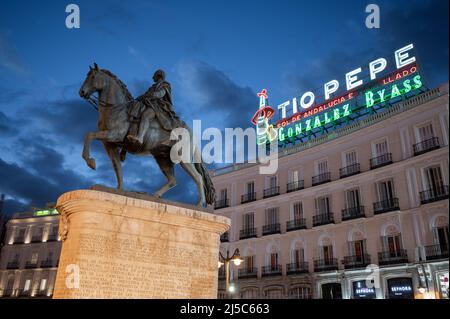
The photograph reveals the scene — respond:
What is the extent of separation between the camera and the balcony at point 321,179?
1438 inches

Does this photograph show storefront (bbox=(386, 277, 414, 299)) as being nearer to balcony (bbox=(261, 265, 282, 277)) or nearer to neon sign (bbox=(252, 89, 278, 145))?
balcony (bbox=(261, 265, 282, 277))

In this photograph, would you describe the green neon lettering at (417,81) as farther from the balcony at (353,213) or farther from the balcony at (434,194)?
the balcony at (353,213)

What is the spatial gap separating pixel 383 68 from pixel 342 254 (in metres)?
16.9

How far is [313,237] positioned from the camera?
3569 cm

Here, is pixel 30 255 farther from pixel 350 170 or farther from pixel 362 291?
pixel 362 291

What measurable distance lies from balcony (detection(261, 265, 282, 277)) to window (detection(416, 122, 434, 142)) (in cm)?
1641

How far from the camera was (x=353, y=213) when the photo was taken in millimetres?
33625

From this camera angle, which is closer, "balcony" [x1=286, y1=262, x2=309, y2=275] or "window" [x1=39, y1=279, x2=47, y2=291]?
"balcony" [x1=286, y1=262, x2=309, y2=275]

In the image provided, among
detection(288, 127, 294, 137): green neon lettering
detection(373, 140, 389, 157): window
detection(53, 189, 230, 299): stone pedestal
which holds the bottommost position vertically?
detection(53, 189, 230, 299): stone pedestal

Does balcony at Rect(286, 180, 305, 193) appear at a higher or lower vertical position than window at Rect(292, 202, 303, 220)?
higher

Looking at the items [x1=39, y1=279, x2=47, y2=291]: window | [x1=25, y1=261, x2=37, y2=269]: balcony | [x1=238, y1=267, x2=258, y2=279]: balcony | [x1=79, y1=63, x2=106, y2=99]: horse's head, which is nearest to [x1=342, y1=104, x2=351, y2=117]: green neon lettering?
[x1=238, y1=267, x2=258, y2=279]: balcony

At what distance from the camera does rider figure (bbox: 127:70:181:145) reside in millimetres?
7086
